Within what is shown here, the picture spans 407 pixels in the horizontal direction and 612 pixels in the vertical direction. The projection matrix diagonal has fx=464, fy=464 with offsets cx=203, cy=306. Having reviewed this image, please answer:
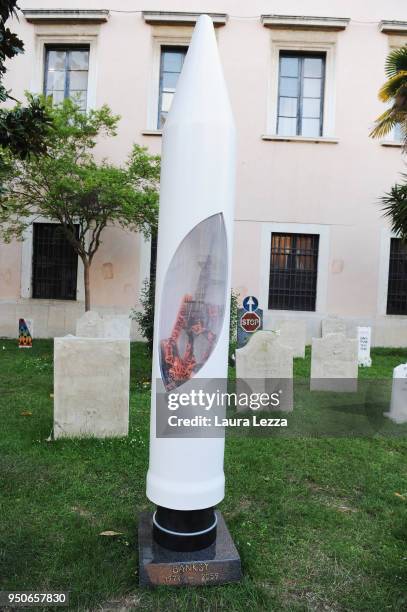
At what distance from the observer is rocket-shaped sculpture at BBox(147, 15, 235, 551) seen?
2.78 meters

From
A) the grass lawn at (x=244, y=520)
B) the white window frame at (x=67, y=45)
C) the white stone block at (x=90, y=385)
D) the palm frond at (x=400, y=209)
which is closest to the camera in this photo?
the grass lawn at (x=244, y=520)

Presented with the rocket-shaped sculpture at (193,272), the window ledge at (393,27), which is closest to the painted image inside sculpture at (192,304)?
the rocket-shaped sculpture at (193,272)

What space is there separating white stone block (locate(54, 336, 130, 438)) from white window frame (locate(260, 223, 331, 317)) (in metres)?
8.38

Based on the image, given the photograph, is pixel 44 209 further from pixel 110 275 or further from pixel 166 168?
pixel 166 168

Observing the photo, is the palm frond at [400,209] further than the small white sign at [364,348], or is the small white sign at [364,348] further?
the small white sign at [364,348]

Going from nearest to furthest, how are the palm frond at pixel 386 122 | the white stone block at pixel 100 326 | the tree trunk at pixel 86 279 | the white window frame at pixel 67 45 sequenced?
the white stone block at pixel 100 326, the palm frond at pixel 386 122, the tree trunk at pixel 86 279, the white window frame at pixel 67 45

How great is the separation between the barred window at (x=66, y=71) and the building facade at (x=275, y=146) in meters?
0.26

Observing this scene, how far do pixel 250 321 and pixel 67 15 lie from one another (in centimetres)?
1029

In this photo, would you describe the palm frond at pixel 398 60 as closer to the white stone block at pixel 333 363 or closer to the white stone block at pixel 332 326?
the white stone block at pixel 332 326

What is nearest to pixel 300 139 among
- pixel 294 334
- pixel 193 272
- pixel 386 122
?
pixel 386 122

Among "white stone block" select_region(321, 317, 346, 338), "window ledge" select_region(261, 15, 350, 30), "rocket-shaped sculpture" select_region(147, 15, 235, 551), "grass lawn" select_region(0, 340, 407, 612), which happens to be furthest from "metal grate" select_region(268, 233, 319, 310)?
"rocket-shaped sculpture" select_region(147, 15, 235, 551)

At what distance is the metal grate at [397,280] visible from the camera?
12.9m

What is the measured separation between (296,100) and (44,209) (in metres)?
7.61

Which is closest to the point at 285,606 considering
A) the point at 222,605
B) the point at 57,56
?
the point at 222,605
